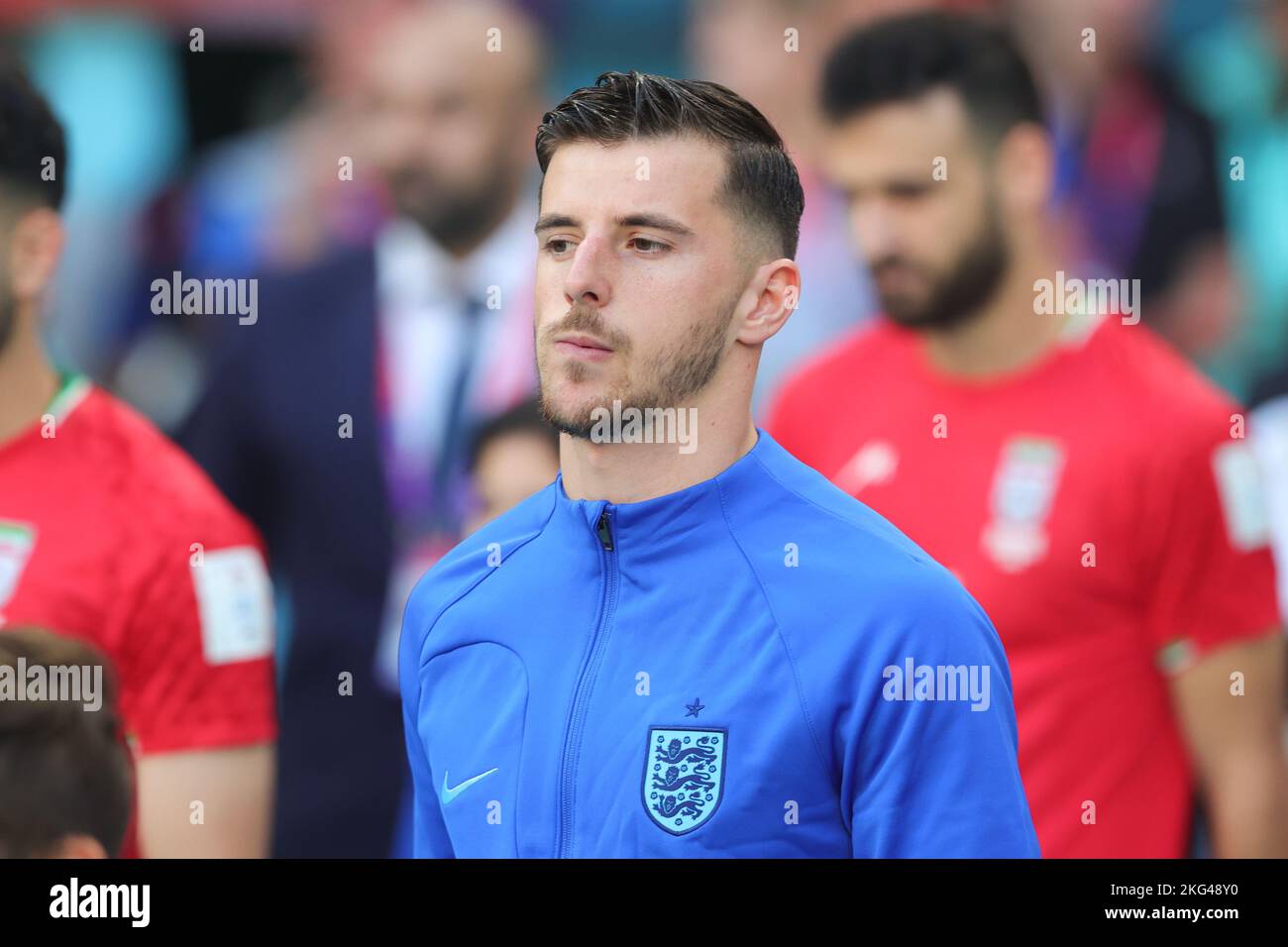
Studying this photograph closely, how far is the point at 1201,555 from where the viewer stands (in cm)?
412

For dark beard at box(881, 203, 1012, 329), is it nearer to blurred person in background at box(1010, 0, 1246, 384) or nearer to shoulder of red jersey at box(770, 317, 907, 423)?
shoulder of red jersey at box(770, 317, 907, 423)

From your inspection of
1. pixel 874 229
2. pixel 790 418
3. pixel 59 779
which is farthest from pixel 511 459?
pixel 59 779

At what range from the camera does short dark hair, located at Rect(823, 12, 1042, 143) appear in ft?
14.8

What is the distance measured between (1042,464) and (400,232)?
1.95m

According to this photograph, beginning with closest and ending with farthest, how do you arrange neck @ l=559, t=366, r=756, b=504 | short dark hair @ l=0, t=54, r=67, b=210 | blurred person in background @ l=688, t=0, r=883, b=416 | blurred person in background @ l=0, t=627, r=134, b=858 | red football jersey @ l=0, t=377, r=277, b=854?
neck @ l=559, t=366, r=756, b=504, blurred person in background @ l=0, t=627, r=134, b=858, red football jersey @ l=0, t=377, r=277, b=854, short dark hair @ l=0, t=54, r=67, b=210, blurred person in background @ l=688, t=0, r=883, b=416

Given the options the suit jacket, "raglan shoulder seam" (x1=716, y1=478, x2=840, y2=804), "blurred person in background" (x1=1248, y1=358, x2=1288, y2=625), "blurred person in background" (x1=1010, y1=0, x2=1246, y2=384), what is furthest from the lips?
"blurred person in background" (x1=1010, y1=0, x2=1246, y2=384)

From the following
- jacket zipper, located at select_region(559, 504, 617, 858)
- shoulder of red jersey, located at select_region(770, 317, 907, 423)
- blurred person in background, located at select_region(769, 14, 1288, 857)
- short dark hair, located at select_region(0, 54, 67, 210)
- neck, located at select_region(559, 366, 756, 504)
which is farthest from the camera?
shoulder of red jersey, located at select_region(770, 317, 907, 423)

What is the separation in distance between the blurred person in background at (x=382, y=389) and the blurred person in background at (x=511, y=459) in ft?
0.29

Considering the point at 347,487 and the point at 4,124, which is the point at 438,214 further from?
the point at 4,124

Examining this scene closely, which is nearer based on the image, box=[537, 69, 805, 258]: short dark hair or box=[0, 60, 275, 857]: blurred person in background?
box=[537, 69, 805, 258]: short dark hair

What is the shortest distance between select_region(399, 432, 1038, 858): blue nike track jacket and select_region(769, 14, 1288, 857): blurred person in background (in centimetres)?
→ 173

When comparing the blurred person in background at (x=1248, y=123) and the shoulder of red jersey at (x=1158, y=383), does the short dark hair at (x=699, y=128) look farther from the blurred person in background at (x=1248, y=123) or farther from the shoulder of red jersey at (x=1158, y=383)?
the blurred person in background at (x=1248, y=123)

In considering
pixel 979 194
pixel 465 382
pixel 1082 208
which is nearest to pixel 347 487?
pixel 465 382

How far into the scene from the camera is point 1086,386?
4336mm
